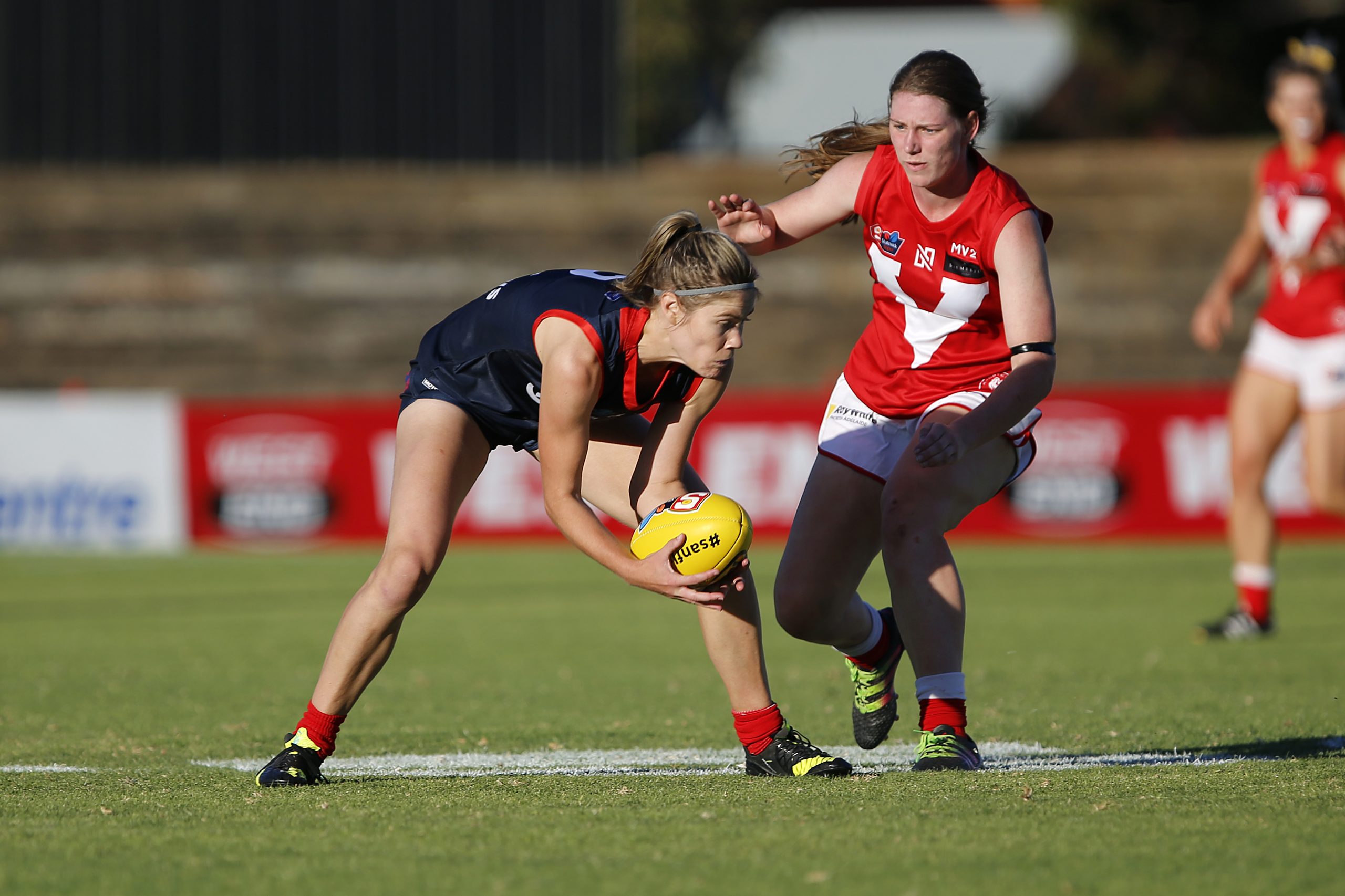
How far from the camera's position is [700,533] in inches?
169

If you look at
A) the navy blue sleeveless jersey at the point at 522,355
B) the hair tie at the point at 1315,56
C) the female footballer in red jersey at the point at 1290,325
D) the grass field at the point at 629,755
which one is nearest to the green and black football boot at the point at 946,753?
the grass field at the point at 629,755

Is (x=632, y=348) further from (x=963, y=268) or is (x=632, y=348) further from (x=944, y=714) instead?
A: (x=944, y=714)

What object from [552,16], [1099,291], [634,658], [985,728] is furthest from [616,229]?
[985,728]

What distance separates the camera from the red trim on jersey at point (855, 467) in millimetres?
4984

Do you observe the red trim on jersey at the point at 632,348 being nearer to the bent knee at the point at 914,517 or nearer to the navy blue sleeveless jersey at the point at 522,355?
the navy blue sleeveless jersey at the point at 522,355

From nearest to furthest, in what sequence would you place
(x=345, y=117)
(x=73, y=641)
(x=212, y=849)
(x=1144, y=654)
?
1. (x=212, y=849)
2. (x=1144, y=654)
3. (x=73, y=641)
4. (x=345, y=117)

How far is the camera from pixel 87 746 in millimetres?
5336

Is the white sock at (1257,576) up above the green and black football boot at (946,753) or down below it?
below

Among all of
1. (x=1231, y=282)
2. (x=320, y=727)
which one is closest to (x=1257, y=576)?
(x=1231, y=282)

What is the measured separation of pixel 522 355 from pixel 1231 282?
523 cm

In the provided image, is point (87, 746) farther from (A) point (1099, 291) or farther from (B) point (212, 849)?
(A) point (1099, 291)

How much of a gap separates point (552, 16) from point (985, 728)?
20.6 metres

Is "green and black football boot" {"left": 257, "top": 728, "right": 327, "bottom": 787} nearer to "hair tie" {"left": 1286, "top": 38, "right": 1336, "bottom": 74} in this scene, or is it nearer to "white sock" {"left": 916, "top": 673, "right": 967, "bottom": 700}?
"white sock" {"left": 916, "top": 673, "right": 967, "bottom": 700}

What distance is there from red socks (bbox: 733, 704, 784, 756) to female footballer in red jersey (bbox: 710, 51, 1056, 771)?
16.6 inches
